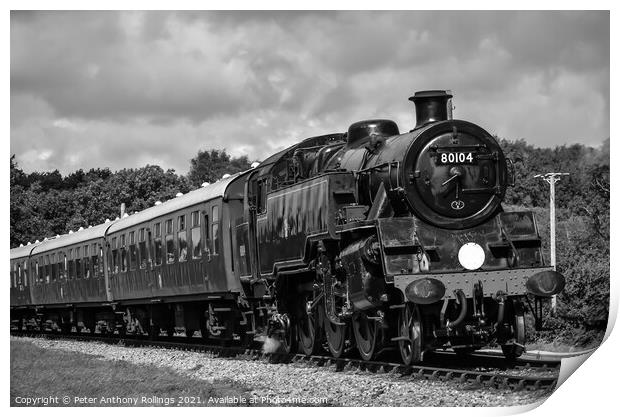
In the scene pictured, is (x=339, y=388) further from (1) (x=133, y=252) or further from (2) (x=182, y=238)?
(1) (x=133, y=252)

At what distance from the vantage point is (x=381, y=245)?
1318 centimetres

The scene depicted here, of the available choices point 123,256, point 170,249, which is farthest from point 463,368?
point 123,256

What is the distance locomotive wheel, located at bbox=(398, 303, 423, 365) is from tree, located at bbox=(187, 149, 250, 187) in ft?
42.6

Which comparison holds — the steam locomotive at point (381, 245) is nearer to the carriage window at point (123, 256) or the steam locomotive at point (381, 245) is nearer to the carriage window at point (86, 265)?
the carriage window at point (123, 256)

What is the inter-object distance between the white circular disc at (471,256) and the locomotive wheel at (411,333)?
34.5 inches

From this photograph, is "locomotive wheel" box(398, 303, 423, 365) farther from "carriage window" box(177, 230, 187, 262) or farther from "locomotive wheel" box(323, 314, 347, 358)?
"carriage window" box(177, 230, 187, 262)

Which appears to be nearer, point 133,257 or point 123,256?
point 133,257

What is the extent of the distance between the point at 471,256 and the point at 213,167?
59.9ft

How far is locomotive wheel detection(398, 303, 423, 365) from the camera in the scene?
13181mm

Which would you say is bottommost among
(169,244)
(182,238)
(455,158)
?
(169,244)

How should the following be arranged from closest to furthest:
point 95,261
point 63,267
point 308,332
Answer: point 308,332, point 95,261, point 63,267

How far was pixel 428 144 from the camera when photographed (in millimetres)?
13625

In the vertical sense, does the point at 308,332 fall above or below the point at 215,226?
below
